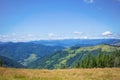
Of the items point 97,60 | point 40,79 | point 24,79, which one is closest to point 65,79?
point 40,79

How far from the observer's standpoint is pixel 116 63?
131m

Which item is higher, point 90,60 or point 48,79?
point 48,79

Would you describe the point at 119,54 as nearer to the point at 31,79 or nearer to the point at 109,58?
the point at 109,58

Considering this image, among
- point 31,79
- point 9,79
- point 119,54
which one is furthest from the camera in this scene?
point 119,54

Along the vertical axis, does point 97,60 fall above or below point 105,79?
below

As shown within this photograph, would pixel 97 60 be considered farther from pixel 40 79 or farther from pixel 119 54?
pixel 40 79

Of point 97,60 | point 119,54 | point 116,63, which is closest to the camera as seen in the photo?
point 97,60

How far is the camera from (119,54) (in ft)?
534

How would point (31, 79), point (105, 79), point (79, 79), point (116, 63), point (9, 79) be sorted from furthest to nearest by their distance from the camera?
1. point (116, 63)
2. point (105, 79)
3. point (79, 79)
4. point (31, 79)
5. point (9, 79)

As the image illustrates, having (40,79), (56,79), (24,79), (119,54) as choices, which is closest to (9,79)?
(24,79)

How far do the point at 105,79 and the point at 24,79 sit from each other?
7.56 metres

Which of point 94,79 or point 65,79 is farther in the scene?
point 94,79

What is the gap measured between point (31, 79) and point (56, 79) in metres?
2.01

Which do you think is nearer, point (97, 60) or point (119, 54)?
point (97, 60)
